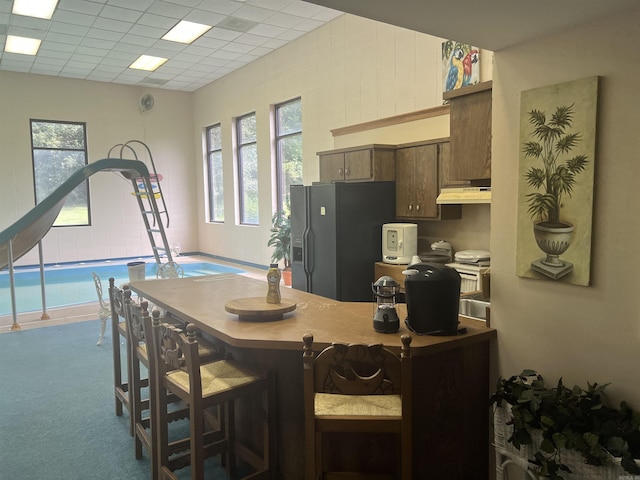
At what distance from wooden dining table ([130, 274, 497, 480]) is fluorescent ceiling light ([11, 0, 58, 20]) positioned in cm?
591

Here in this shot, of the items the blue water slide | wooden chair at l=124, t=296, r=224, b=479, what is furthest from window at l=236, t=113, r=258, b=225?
wooden chair at l=124, t=296, r=224, b=479

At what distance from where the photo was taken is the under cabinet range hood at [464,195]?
387 centimetres

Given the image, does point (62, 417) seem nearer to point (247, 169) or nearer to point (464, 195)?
point (464, 195)

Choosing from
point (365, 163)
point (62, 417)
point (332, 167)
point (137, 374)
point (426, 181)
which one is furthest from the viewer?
point (332, 167)

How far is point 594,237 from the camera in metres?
1.96

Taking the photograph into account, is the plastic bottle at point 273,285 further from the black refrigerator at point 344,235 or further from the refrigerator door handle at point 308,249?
the refrigerator door handle at point 308,249

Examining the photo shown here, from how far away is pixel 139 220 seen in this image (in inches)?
451

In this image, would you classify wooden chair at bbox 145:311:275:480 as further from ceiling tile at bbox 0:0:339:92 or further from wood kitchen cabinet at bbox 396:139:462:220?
ceiling tile at bbox 0:0:339:92

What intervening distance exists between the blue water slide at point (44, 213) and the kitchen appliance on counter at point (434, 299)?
554 cm

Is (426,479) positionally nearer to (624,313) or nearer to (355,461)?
(355,461)

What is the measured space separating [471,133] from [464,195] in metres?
1.03

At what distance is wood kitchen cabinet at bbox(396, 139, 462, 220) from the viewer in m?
4.61

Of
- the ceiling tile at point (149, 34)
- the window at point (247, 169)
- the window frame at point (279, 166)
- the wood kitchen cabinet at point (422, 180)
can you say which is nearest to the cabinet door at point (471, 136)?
the wood kitchen cabinet at point (422, 180)

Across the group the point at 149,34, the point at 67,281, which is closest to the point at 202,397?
the point at 149,34
